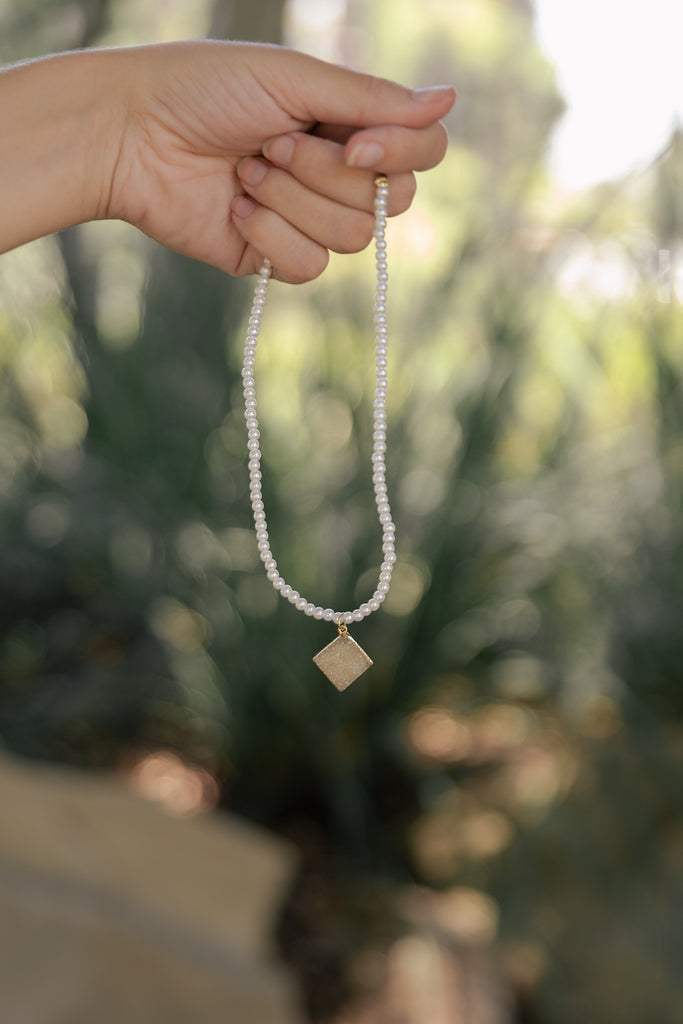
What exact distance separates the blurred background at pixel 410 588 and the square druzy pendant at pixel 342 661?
0.94m

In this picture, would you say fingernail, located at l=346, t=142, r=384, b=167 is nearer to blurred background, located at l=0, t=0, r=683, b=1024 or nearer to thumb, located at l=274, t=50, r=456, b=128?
thumb, located at l=274, t=50, r=456, b=128

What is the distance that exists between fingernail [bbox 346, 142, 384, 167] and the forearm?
28cm

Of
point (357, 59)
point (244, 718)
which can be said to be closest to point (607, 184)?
point (244, 718)

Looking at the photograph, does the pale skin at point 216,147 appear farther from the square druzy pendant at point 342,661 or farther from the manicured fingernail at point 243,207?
the square druzy pendant at point 342,661

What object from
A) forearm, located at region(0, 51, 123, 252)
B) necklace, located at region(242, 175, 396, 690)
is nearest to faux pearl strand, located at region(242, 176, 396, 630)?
necklace, located at region(242, 175, 396, 690)

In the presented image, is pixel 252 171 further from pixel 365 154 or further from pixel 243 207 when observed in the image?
pixel 365 154

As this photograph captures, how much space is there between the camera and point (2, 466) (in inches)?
90.7

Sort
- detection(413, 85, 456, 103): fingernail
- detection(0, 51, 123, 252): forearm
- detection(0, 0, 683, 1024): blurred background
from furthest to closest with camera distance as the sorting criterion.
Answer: detection(0, 0, 683, 1024): blurred background
detection(0, 51, 123, 252): forearm
detection(413, 85, 456, 103): fingernail

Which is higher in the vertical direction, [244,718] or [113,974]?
[244,718]

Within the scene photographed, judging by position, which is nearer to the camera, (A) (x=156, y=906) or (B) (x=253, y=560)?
(A) (x=156, y=906)

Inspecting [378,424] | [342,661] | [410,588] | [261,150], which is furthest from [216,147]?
[410,588]

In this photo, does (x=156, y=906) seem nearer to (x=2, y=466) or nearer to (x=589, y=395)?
(x=2, y=466)

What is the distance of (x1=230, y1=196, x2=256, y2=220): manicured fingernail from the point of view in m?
0.98

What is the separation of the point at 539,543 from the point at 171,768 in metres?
1.00
